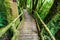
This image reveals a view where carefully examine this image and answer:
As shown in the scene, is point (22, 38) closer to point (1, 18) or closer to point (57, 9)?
point (1, 18)

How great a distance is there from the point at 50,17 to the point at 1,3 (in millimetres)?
2057

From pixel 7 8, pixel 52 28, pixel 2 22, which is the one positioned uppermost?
pixel 7 8

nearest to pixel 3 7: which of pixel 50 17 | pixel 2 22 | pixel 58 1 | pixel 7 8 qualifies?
pixel 7 8

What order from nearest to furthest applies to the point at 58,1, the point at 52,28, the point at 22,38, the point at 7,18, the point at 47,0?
1. the point at 58,1
2. the point at 22,38
3. the point at 7,18
4. the point at 52,28
5. the point at 47,0

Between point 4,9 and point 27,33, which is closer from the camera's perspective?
point 4,9

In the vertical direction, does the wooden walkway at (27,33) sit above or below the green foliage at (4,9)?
below

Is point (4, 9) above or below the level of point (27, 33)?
above

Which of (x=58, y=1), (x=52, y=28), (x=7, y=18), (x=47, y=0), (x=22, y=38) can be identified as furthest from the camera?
(x=47, y=0)

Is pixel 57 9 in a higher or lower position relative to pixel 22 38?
higher

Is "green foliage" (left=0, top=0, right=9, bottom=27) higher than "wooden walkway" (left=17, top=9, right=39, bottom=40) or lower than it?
higher

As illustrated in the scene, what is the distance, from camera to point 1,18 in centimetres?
640

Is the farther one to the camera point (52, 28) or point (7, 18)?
point (52, 28)

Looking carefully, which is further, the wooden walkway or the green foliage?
the green foliage

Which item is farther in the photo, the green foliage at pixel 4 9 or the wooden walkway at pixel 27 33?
the green foliage at pixel 4 9
